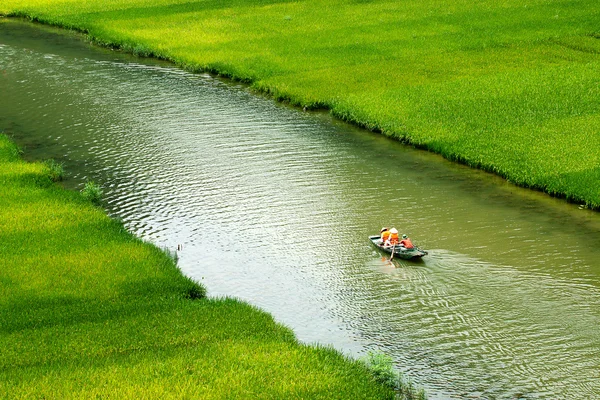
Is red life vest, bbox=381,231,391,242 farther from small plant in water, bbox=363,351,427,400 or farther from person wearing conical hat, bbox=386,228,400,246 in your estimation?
small plant in water, bbox=363,351,427,400

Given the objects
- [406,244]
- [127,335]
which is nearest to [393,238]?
[406,244]

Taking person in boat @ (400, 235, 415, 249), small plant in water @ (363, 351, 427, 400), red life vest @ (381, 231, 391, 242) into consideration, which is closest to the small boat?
person in boat @ (400, 235, 415, 249)

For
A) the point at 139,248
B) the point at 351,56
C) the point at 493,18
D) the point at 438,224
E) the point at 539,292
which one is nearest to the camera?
the point at 539,292

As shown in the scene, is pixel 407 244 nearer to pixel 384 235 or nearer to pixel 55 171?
pixel 384 235

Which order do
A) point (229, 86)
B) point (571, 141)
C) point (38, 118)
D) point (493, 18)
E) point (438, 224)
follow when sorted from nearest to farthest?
point (438, 224) < point (571, 141) < point (38, 118) < point (229, 86) < point (493, 18)

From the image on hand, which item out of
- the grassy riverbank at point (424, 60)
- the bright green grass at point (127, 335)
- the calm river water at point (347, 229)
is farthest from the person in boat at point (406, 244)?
the grassy riverbank at point (424, 60)

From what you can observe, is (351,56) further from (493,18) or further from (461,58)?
(493,18)

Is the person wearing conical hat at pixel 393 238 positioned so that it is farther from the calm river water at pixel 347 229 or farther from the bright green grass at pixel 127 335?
the bright green grass at pixel 127 335

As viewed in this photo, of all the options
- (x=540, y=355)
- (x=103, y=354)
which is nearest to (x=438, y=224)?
(x=540, y=355)
